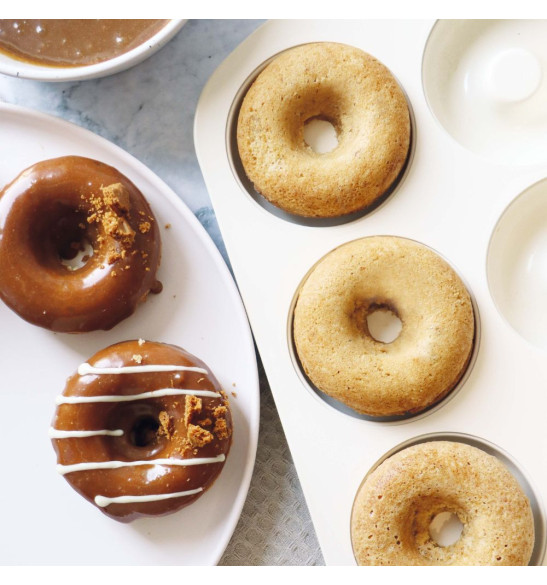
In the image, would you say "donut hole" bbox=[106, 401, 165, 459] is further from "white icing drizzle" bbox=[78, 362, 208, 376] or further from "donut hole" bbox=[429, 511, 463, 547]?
"donut hole" bbox=[429, 511, 463, 547]

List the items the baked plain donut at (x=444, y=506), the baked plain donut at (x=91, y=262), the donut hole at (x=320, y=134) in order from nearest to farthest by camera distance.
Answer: the baked plain donut at (x=444, y=506) → the baked plain donut at (x=91, y=262) → the donut hole at (x=320, y=134)

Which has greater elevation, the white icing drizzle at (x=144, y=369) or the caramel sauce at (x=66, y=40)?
the caramel sauce at (x=66, y=40)

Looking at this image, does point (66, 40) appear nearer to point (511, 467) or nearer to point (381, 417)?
point (381, 417)

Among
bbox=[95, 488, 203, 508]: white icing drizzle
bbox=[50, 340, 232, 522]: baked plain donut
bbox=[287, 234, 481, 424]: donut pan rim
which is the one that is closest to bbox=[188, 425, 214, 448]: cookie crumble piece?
bbox=[50, 340, 232, 522]: baked plain donut

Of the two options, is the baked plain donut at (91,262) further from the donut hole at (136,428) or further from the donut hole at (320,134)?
the donut hole at (320,134)

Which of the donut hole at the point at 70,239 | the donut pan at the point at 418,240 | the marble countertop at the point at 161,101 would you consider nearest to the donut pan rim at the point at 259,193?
the donut pan at the point at 418,240

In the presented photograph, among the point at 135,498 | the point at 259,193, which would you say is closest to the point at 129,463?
the point at 135,498
